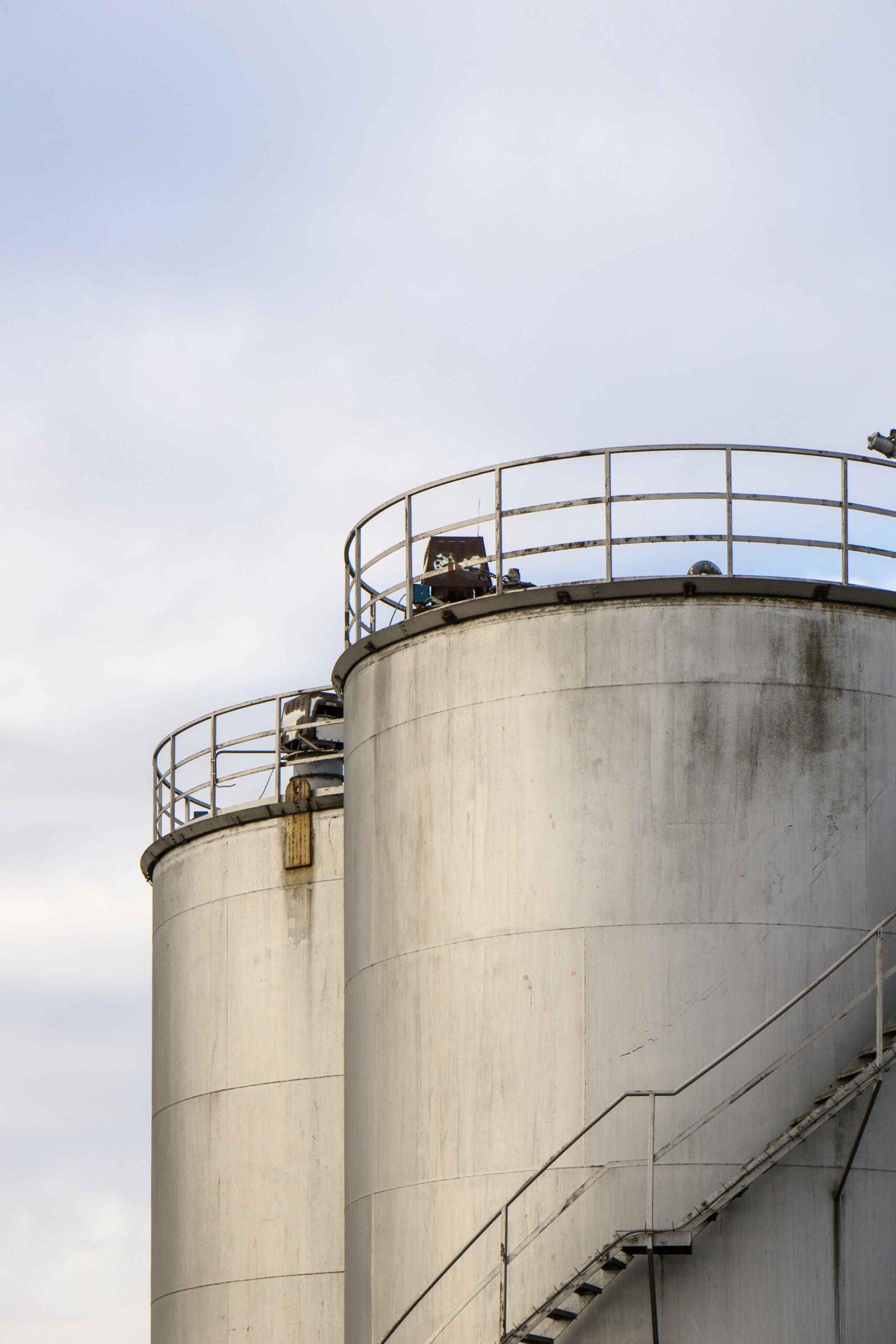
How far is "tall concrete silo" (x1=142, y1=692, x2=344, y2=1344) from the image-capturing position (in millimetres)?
25812

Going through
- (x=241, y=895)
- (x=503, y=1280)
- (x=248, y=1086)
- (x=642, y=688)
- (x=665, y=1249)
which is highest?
(x=642, y=688)

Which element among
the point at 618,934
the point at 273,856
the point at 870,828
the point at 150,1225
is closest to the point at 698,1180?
the point at 618,934

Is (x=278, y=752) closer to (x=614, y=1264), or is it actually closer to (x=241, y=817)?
(x=241, y=817)

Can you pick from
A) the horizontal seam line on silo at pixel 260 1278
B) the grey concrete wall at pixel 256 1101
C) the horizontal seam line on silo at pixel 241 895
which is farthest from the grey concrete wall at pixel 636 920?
the horizontal seam line on silo at pixel 241 895

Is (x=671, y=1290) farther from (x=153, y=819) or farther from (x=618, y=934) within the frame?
(x=153, y=819)

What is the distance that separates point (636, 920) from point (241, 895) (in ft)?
31.6

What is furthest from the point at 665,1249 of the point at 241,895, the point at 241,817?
the point at 241,817

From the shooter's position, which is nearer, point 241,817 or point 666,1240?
point 666,1240

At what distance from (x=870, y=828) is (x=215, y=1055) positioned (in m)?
11.1

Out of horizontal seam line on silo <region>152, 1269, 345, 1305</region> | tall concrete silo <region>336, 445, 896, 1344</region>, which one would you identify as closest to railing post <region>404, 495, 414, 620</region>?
tall concrete silo <region>336, 445, 896, 1344</region>

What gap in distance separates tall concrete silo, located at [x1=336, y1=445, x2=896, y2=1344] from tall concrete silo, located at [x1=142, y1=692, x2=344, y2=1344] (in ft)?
18.7

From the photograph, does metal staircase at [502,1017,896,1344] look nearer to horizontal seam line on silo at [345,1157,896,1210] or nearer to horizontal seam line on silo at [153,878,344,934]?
horizontal seam line on silo at [345,1157,896,1210]

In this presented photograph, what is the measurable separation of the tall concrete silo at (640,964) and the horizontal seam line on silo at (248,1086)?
5.79m

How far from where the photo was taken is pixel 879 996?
1788 cm
